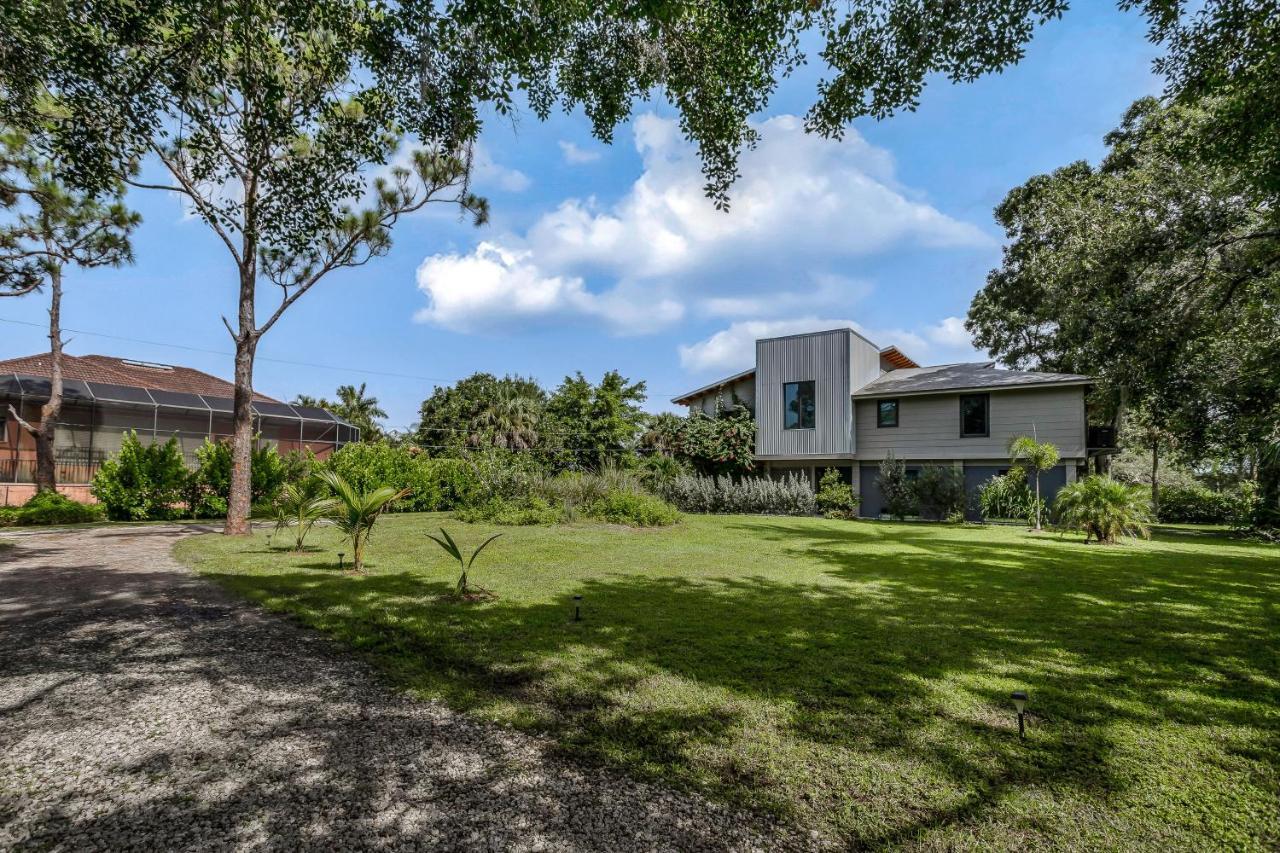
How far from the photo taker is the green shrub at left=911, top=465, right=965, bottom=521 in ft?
60.6

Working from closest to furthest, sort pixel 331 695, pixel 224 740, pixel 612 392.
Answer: pixel 224 740, pixel 331 695, pixel 612 392

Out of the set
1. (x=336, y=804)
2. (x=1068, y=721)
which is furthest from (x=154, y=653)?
(x=1068, y=721)

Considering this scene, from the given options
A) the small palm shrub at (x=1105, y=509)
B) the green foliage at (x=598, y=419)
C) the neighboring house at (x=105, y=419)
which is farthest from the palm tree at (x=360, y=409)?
the small palm shrub at (x=1105, y=509)

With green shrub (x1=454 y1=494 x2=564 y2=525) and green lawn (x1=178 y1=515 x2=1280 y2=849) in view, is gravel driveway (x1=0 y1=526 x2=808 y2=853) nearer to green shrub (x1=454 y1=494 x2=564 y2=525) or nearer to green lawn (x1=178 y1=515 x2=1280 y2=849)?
green lawn (x1=178 y1=515 x2=1280 y2=849)

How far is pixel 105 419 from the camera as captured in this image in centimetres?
2119

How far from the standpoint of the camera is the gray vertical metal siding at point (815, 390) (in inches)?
828

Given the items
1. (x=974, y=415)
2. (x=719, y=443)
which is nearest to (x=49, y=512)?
(x=719, y=443)

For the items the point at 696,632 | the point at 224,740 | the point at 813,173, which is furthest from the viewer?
the point at 813,173

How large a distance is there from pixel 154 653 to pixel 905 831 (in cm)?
491

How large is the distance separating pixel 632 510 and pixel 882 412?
11415mm

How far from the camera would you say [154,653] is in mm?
4137

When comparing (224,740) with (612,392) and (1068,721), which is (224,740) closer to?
(1068,721)

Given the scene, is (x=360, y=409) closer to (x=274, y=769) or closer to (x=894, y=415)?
(x=894, y=415)

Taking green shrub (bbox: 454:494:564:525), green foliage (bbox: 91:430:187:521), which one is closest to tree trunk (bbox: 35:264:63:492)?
green foliage (bbox: 91:430:187:521)
